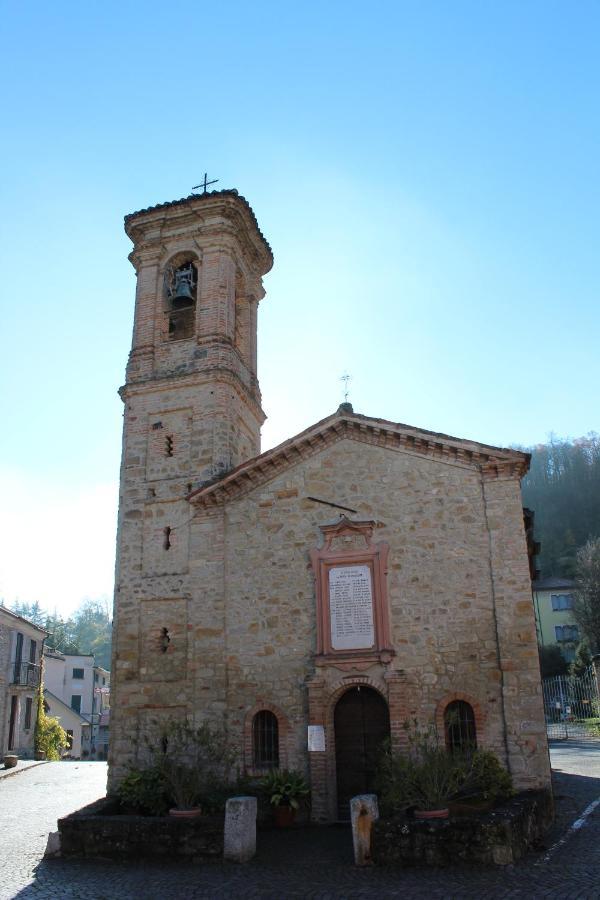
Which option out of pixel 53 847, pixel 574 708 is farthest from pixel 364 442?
pixel 574 708

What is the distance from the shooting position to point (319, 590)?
16359mm

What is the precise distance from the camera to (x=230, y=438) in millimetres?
19203

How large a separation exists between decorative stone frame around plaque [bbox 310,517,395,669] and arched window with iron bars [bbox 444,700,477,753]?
1.63 m

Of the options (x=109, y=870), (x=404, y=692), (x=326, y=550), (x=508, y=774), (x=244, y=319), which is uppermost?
(x=244, y=319)

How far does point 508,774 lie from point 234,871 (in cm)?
586

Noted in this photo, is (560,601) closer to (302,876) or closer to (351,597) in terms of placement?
(351,597)

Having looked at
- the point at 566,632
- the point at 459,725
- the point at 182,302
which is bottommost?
the point at 459,725

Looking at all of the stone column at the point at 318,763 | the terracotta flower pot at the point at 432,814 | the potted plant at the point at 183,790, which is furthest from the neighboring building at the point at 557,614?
the terracotta flower pot at the point at 432,814

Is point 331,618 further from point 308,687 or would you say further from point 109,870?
point 109,870

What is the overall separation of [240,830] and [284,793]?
3.14m

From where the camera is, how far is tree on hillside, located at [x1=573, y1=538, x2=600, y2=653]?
50.2 metres

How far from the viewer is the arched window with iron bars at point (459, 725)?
14.8 m

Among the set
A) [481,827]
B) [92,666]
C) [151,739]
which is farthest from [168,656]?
[92,666]

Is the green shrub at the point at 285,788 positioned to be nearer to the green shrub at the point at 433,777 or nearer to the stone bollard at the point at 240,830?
the green shrub at the point at 433,777
